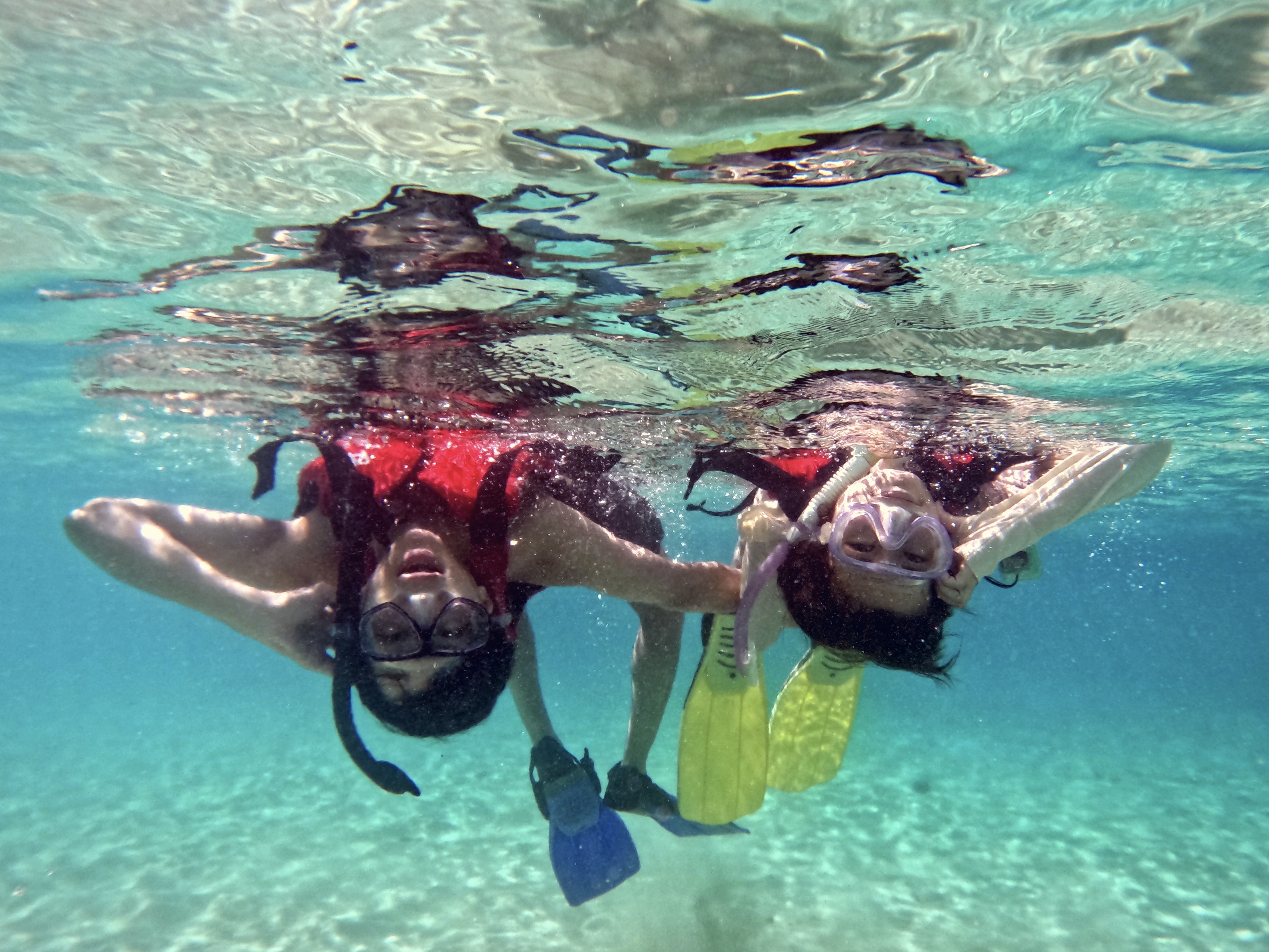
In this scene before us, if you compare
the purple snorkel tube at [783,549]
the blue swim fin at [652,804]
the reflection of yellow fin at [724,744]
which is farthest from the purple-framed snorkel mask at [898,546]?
the blue swim fin at [652,804]

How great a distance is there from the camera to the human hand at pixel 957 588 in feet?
17.1

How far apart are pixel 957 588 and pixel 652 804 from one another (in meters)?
4.36

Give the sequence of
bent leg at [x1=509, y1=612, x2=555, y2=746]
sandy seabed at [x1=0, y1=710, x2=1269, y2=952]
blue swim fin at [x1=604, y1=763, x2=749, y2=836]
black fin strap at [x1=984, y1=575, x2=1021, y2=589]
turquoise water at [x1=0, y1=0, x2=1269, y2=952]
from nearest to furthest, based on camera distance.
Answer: turquoise water at [x1=0, y1=0, x2=1269, y2=952] → black fin strap at [x1=984, y1=575, x2=1021, y2=589] → blue swim fin at [x1=604, y1=763, x2=749, y2=836] → bent leg at [x1=509, y1=612, x2=555, y2=746] → sandy seabed at [x1=0, y1=710, x2=1269, y2=952]

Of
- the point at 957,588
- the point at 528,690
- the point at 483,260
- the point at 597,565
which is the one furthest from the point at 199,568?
the point at 957,588

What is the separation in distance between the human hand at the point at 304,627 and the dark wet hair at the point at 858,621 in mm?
3442

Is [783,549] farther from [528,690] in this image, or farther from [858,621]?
[528,690]

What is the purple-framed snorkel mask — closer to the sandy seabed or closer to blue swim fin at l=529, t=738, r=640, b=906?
blue swim fin at l=529, t=738, r=640, b=906

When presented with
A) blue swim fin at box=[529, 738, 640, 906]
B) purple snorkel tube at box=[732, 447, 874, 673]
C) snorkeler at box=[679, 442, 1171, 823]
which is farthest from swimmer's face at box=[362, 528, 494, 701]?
blue swim fin at box=[529, 738, 640, 906]

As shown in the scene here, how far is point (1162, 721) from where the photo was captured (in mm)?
38906

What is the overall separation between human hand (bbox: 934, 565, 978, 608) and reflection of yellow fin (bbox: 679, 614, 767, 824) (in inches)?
108

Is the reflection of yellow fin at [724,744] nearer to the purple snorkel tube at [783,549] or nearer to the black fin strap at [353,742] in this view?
the purple snorkel tube at [783,549]

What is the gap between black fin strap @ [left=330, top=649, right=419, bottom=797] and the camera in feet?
14.7

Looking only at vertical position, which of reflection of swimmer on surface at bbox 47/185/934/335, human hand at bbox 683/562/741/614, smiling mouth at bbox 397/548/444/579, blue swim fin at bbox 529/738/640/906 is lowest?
blue swim fin at bbox 529/738/640/906

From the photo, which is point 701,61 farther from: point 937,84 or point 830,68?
point 937,84
